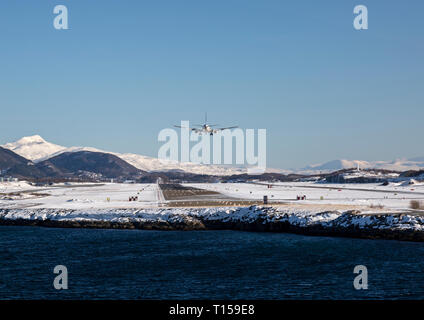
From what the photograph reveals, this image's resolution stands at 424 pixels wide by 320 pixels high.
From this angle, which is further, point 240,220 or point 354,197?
point 354,197

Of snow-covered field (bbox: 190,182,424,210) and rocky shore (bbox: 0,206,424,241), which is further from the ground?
snow-covered field (bbox: 190,182,424,210)

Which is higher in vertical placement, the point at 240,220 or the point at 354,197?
the point at 354,197

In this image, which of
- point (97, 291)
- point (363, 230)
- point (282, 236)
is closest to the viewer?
point (97, 291)

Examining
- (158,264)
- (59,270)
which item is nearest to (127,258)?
(158,264)

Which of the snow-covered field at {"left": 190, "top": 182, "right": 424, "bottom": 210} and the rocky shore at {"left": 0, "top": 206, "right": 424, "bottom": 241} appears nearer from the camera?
the rocky shore at {"left": 0, "top": 206, "right": 424, "bottom": 241}

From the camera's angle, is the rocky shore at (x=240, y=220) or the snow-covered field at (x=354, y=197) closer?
the rocky shore at (x=240, y=220)

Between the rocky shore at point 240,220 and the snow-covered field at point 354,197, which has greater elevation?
the snow-covered field at point 354,197

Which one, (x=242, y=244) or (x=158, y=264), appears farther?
(x=242, y=244)
